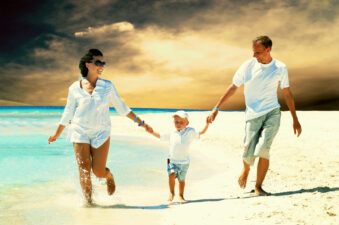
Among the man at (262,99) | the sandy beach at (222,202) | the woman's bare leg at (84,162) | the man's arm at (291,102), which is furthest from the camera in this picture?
the man's arm at (291,102)

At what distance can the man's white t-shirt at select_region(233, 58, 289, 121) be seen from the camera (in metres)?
4.75

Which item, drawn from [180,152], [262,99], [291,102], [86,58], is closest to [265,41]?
[262,99]

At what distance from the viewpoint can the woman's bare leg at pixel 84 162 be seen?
4.40 meters

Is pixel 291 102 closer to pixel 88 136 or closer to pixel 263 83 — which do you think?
pixel 263 83

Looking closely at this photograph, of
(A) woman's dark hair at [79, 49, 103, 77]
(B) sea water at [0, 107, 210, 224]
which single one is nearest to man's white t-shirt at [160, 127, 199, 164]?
(B) sea water at [0, 107, 210, 224]

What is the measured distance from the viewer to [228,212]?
12.7 ft

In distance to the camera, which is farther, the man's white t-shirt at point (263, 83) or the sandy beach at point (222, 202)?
the man's white t-shirt at point (263, 83)

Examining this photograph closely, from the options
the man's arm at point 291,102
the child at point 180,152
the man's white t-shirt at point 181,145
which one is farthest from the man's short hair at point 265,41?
the man's white t-shirt at point 181,145

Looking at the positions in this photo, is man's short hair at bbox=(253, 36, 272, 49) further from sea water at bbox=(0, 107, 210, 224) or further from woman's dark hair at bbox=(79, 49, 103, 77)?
sea water at bbox=(0, 107, 210, 224)

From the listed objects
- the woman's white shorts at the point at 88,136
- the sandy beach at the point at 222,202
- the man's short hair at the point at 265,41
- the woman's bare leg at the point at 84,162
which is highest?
the man's short hair at the point at 265,41

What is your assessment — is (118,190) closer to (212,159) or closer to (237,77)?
(237,77)

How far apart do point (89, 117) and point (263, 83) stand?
276cm

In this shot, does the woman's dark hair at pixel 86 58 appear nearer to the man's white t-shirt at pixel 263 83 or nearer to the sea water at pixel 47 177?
the sea water at pixel 47 177

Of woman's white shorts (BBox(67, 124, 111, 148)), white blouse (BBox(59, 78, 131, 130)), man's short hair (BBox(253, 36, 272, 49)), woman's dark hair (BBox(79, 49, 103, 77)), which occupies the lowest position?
woman's white shorts (BBox(67, 124, 111, 148))
